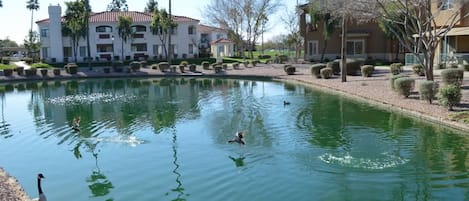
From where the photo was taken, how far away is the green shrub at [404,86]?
2378cm

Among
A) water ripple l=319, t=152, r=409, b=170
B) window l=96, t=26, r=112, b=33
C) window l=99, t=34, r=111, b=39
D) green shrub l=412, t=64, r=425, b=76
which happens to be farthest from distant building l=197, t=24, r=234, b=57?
water ripple l=319, t=152, r=409, b=170

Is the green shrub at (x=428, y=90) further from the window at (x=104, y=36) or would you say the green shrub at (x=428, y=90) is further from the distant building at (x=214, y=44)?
the distant building at (x=214, y=44)

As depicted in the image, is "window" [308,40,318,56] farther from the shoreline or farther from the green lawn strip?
the green lawn strip

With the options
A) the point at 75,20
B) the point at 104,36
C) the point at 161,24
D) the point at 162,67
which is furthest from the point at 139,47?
the point at 162,67

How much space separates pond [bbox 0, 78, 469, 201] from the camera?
11609 millimetres

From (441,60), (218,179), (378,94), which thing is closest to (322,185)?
(218,179)

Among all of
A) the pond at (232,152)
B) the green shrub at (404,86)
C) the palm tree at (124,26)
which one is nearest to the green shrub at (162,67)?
the palm tree at (124,26)

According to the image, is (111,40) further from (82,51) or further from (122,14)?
(122,14)

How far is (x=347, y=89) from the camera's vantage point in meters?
29.5

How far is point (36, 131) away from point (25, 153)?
153 inches

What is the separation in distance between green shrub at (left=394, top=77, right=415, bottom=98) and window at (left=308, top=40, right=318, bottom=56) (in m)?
35.3

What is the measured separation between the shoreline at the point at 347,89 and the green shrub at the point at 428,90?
0.92 ft

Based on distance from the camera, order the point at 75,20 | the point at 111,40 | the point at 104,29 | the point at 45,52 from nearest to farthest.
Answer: the point at 75,20 < the point at 45,52 < the point at 111,40 < the point at 104,29

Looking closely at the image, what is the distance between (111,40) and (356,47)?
98.6 feet
